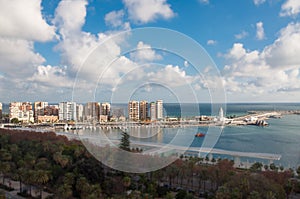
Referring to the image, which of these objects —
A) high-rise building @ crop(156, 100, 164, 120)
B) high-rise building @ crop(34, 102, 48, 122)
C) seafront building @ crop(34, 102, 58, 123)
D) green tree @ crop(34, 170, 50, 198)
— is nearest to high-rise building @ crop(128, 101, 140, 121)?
high-rise building @ crop(156, 100, 164, 120)

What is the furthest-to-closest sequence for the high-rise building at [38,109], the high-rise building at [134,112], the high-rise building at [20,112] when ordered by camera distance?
the high-rise building at [38,109]
the high-rise building at [20,112]
the high-rise building at [134,112]

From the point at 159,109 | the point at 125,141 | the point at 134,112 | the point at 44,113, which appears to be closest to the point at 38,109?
the point at 44,113

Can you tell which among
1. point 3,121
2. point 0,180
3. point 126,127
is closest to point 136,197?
point 126,127

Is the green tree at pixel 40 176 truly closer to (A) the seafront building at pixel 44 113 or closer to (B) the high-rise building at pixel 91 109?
(B) the high-rise building at pixel 91 109

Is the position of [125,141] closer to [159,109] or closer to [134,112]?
[134,112]

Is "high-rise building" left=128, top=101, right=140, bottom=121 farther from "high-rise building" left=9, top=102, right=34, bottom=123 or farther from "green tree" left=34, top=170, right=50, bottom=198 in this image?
"high-rise building" left=9, top=102, right=34, bottom=123

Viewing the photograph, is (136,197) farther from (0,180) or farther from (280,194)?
(0,180)

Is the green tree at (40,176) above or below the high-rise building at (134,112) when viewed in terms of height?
below

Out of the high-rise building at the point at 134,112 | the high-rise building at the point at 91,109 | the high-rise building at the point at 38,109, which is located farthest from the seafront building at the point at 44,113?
the high-rise building at the point at 134,112
